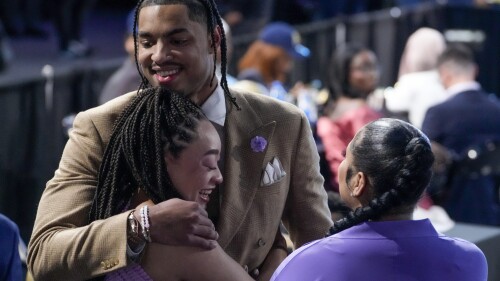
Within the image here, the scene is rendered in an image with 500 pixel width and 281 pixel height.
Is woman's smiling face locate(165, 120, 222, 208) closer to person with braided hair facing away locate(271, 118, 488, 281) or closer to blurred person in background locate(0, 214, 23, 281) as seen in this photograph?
person with braided hair facing away locate(271, 118, 488, 281)

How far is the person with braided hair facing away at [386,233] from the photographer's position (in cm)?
299

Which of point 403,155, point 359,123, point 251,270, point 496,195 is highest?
point 403,155

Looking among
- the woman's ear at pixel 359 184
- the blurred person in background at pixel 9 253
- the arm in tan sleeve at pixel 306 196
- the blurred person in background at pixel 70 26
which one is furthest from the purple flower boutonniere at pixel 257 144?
the blurred person in background at pixel 70 26

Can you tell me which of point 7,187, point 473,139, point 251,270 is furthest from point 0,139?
point 251,270

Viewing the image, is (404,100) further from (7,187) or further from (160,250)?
(160,250)

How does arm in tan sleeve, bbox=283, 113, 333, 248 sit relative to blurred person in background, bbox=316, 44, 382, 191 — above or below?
above

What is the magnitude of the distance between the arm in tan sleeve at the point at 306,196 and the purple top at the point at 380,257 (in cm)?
35

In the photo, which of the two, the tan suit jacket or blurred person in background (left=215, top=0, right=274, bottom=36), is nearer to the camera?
the tan suit jacket

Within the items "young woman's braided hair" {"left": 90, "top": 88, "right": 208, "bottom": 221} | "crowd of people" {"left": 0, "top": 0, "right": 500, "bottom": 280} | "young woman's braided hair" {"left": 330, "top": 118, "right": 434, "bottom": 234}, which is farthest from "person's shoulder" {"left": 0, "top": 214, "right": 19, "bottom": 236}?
"young woman's braided hair" {"left": 330, "top": 118, "right": 434, "bottom": 234}

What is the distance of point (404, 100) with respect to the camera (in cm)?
944

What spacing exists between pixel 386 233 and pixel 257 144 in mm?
473

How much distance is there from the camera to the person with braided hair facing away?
2.99m

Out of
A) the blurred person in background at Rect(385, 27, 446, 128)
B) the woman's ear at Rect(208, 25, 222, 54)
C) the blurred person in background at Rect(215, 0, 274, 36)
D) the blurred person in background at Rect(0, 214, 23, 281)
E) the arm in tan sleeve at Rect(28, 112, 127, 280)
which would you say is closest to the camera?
→ the arm in tan sleeve at Rect(28, 112, 127, 280)

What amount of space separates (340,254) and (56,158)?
5.36 metres
